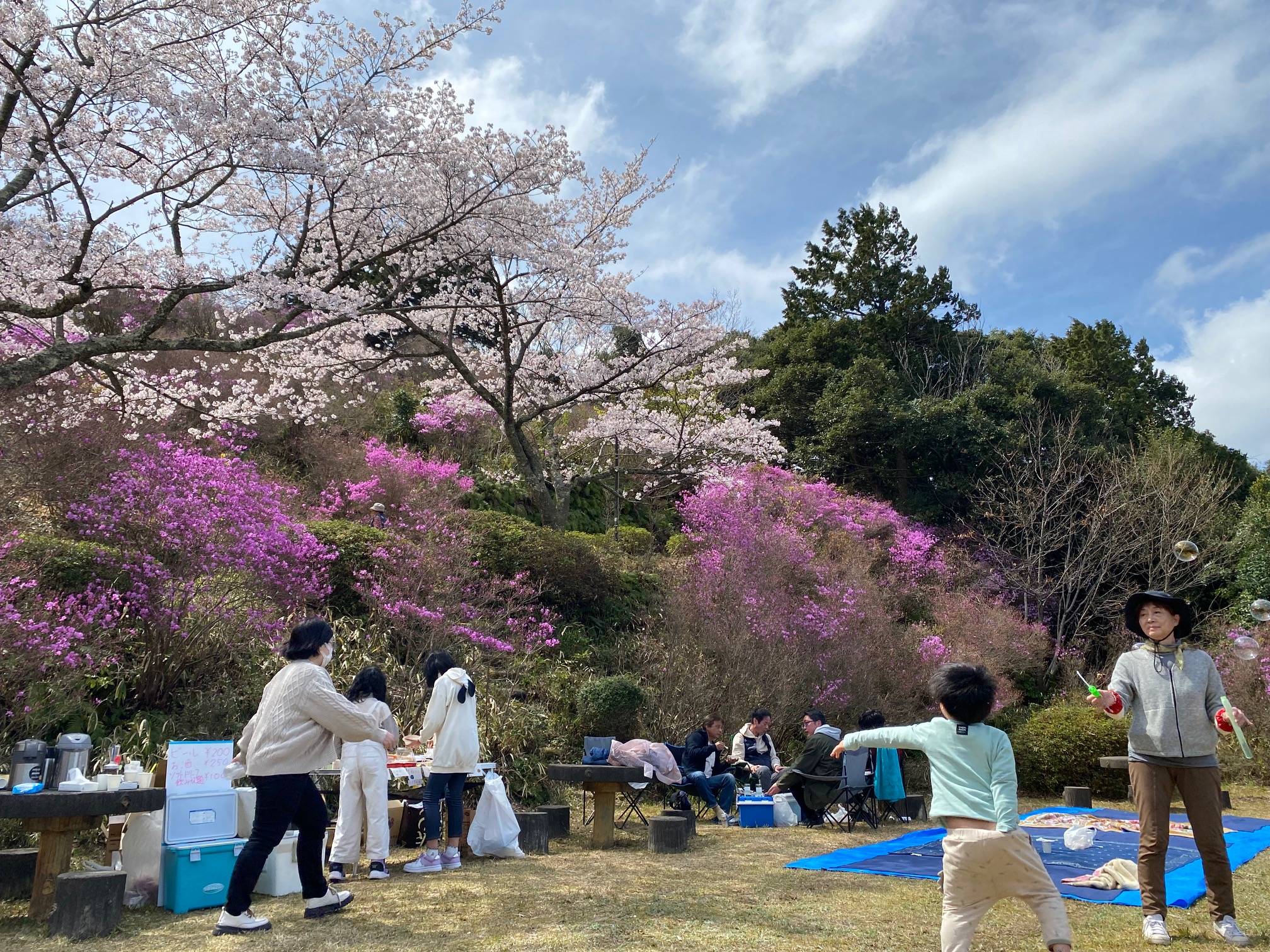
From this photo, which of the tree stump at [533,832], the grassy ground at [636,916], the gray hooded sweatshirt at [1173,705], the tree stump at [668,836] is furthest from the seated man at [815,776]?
the gray hooded sweatshirt at [1173,705]

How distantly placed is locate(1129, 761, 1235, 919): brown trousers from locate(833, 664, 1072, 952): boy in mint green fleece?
1.13m

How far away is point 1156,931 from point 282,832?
3.64 m

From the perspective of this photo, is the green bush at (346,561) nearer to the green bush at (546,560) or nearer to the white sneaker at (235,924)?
the green bush at (546,560)

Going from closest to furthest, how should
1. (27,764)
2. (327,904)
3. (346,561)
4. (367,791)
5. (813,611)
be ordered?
1. (27,764)
2. (327,904)
3. (367,791)
4. (346,561)
5. (813,611)

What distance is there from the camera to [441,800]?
17.2 ft

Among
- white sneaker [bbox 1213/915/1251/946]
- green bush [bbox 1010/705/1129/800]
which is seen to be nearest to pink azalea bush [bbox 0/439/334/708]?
white sneaker [bbox 1213/915/1251/946]

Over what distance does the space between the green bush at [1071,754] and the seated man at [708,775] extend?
14.6 feet

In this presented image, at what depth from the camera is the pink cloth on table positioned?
6707 mm

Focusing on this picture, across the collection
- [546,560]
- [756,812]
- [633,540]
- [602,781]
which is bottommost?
[756,812]

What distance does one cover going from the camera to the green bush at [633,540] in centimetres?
1354

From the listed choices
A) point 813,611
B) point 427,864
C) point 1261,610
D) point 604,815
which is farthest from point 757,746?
point 1261,610

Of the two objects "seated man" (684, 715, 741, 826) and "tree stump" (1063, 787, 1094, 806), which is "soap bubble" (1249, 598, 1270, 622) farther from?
"tree stump" (1063, 787, 1094, 806)

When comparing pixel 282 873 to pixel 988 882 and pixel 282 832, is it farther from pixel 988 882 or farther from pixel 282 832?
pixel 988 882

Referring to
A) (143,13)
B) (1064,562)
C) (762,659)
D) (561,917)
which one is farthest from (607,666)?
(1064,562)
